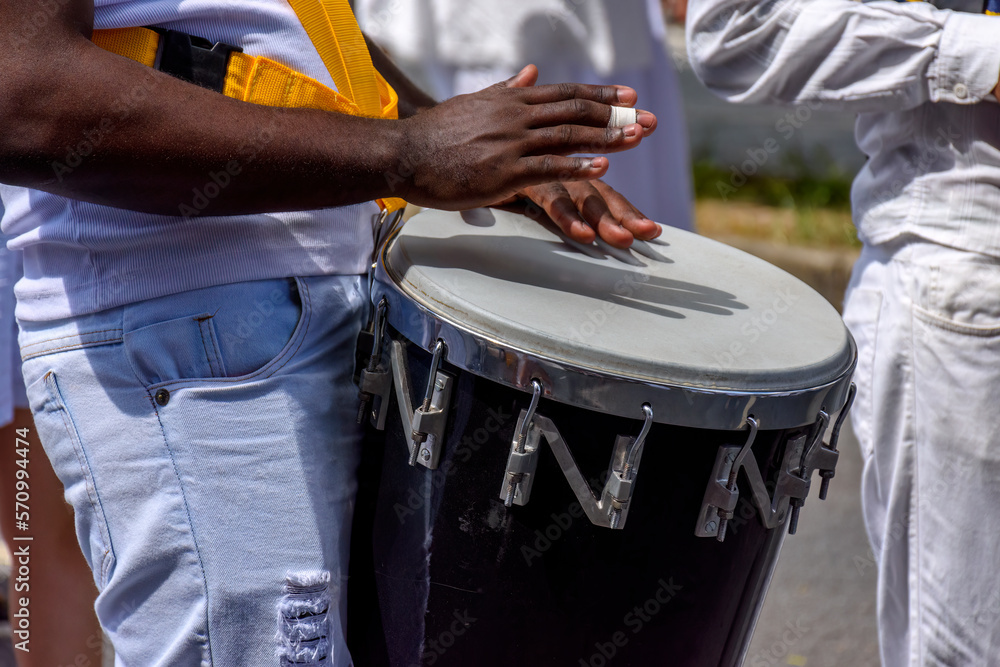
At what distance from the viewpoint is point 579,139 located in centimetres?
105

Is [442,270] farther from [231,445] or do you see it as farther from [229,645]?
[229,645]

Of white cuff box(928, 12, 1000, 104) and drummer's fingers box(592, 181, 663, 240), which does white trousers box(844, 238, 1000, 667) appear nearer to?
white cuff box(928, 12, 1000, 104)

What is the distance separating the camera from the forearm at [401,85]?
145cm

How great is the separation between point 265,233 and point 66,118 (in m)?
0.29

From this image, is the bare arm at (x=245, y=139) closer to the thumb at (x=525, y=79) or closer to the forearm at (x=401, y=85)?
the thumb at (x=525, y=79)

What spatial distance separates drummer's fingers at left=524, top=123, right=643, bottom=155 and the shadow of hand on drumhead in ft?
0.59

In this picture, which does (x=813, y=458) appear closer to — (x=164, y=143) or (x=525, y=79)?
(x=525, y=79)

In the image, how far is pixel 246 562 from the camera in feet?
3.59

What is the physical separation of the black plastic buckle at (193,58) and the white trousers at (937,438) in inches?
44.1

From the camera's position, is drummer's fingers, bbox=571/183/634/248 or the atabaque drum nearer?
the atabaque drum

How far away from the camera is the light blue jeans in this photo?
1089 millimetres

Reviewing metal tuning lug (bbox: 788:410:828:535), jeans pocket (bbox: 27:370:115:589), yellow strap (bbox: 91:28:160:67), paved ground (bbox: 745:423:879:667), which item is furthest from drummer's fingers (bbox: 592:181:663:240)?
paved ground (bbox: 745:423:879:667)

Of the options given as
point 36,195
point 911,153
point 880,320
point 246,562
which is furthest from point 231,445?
point 911,153

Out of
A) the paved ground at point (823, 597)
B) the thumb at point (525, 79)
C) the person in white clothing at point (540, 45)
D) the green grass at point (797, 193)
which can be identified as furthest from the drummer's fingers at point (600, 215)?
the green grass at point (797, 193)
